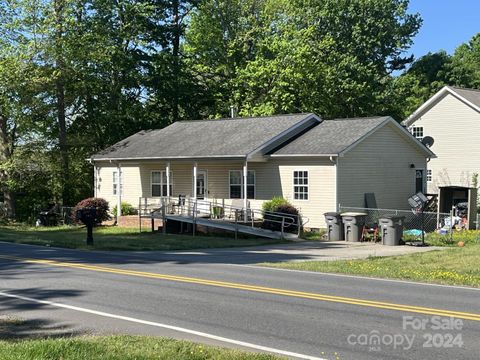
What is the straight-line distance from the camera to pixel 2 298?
1096 centimetres

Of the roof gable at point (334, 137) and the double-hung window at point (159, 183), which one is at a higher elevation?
the roof gable at point (334, 137)

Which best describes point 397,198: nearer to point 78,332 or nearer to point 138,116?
point 138,116

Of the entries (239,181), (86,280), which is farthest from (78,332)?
(239,181)

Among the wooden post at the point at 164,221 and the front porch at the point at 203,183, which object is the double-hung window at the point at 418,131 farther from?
the wooden post at the point at 164,221

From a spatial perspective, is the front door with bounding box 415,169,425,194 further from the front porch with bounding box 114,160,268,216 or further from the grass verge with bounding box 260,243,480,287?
the grass verge with bounding box 260,243,480,287

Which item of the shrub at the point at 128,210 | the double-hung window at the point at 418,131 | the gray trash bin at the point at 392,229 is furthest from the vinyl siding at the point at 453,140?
the shrub at the point at 128,210

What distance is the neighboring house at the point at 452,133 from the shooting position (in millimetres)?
36906

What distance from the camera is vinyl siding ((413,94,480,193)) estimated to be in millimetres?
37000

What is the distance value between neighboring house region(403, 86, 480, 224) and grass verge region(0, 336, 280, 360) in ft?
105

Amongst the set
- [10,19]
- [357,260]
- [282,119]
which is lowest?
[357,260]

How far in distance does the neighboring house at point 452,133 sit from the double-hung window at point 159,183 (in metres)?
16.5

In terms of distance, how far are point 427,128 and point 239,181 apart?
593 inches

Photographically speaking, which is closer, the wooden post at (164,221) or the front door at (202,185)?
the wooden post at (164,221)

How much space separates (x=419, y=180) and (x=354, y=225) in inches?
390
